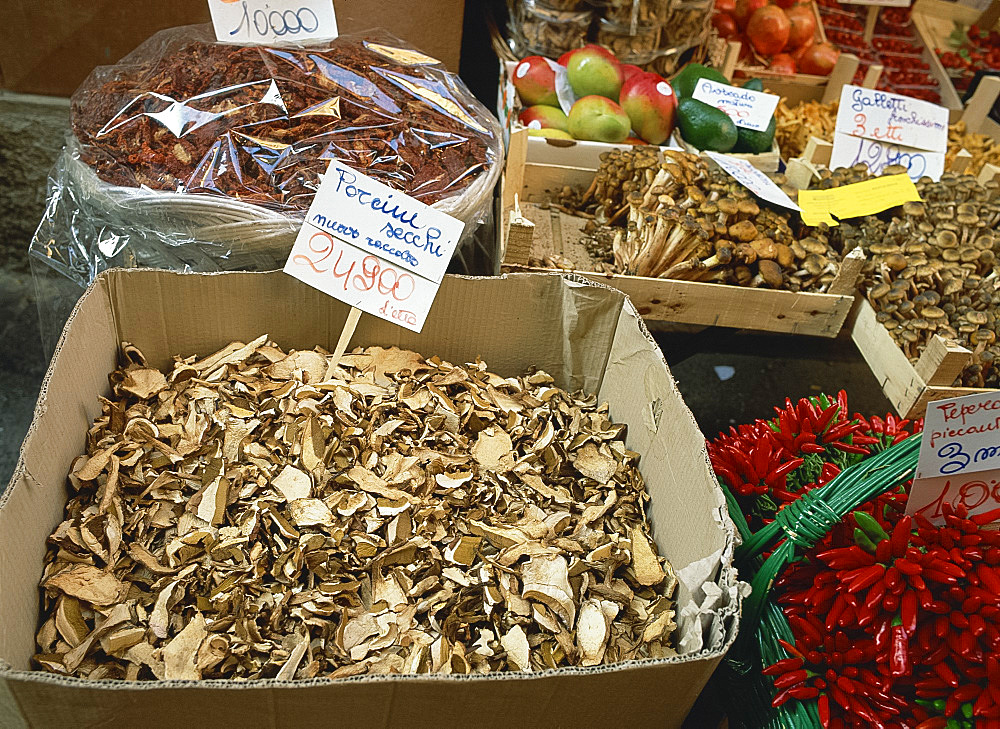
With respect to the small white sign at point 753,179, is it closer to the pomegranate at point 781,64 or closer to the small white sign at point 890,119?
the small white sign at point 890,119

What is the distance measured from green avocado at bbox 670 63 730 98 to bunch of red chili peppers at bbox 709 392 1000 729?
1370 millimetres

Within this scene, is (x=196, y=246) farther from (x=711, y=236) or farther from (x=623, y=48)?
(x=623, y=48)

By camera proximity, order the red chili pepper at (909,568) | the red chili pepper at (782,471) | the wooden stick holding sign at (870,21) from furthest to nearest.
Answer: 1. the wooden stick holding sign at (870,21)
2. the red chili pepper at (782,471)
3. the red chili pepper at (909,568)

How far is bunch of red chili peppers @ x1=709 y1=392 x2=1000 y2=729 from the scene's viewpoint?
2.45 feet

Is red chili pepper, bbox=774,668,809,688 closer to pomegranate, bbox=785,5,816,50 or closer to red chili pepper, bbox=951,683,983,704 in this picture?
red chili pepper, bbox=951,683,983,704

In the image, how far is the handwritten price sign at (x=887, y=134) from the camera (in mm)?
1974

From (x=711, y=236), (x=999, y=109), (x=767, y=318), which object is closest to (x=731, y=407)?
(x=767, y=318)

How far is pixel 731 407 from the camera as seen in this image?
5.63 ft

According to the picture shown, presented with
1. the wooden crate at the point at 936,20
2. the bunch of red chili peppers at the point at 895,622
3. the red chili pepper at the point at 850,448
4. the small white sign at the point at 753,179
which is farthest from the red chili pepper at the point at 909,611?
the wooden crate at the point at 936,20

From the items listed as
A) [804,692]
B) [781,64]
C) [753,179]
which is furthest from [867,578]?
[781,64]

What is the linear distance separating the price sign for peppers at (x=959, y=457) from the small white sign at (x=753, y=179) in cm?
97

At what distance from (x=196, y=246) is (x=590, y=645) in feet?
2.78

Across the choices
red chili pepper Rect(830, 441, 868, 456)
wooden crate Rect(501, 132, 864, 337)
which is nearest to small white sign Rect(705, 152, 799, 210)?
wooden crate Rect(501, 132, 864, 337)

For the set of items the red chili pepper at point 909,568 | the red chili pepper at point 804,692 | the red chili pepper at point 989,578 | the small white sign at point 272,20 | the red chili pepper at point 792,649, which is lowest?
the red chili pepper at point 804,692
